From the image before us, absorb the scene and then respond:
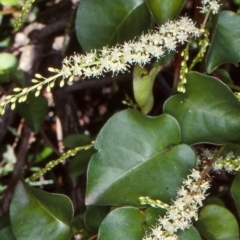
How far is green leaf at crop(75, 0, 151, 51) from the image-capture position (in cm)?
95

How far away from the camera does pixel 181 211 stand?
0.82 metres

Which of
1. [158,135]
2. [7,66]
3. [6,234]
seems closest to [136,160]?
[158,135]

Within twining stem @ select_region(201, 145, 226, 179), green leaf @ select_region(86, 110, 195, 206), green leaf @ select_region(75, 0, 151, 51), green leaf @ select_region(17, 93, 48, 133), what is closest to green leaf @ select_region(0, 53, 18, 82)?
green leaf @ select_region(17, 93, 48, 133)

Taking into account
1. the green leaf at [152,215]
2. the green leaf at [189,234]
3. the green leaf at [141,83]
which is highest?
the green leaf at [141,83]

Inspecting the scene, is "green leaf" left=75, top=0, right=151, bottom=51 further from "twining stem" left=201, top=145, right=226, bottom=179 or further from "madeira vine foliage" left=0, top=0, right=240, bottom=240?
"twining stem" left=201, top=145, right=226, bottom=179

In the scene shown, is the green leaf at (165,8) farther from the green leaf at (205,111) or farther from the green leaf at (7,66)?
the green leaf at (7,66)

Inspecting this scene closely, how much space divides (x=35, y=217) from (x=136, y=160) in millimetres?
222

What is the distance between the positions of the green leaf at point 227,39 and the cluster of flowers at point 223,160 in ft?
0.51

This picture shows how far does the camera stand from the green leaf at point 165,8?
866mm

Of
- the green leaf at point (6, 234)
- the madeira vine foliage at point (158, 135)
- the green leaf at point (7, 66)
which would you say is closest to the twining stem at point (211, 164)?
the madeira vine foliage at point (158, 135)

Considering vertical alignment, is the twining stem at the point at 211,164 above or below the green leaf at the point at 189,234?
above

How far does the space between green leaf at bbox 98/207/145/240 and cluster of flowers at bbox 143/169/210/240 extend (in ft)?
0.15

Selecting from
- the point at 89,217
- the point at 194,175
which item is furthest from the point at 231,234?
the point at 89,217

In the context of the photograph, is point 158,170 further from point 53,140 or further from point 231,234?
point 53,140
